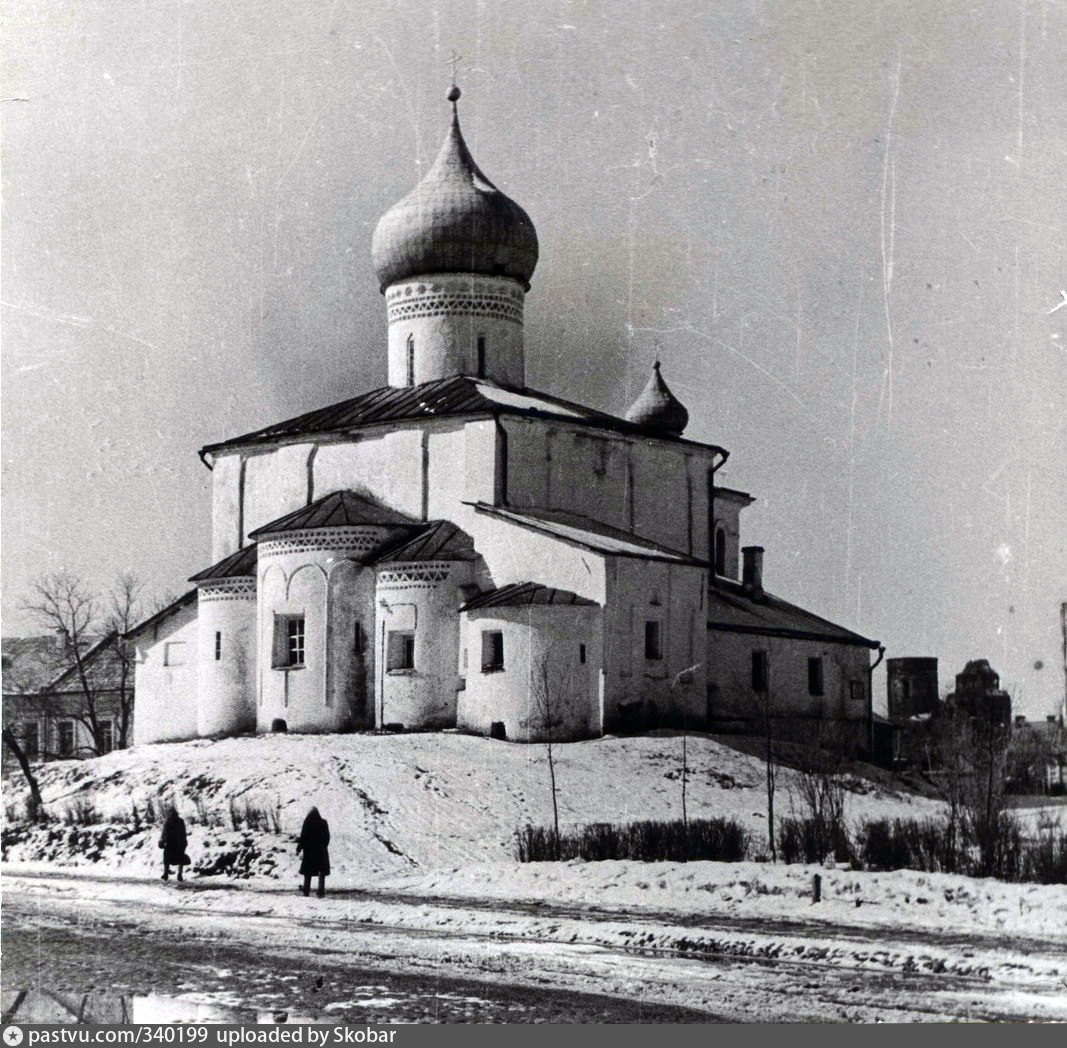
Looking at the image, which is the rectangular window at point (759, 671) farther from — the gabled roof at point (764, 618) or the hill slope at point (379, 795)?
the hill slope at point (379, 795)

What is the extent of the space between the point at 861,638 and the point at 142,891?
19.3 metres

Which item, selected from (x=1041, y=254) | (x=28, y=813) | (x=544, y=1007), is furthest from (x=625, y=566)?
(x=544, y=1007)

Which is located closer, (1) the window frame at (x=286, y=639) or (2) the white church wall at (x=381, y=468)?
(1) the window frame at (x=286, y=639)

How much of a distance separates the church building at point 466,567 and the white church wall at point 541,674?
0.12 feet

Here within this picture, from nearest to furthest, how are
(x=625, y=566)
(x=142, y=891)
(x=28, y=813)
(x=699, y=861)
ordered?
1. (x=699, y=861)
2. (x=142, y=891)
3. (x=28, y=813)
4. (x=625, y=566)

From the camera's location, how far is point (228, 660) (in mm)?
31719

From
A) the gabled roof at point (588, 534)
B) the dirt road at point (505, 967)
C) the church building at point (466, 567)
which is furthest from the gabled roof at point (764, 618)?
the dirt road at point (505, 967)

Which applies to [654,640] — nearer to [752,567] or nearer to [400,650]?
[400,650]

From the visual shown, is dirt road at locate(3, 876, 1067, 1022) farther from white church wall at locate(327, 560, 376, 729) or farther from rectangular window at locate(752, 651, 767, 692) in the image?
rectangular window at locate(752, 651, 767, 692)

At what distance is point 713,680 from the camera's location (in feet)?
104

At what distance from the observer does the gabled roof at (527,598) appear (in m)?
28.2

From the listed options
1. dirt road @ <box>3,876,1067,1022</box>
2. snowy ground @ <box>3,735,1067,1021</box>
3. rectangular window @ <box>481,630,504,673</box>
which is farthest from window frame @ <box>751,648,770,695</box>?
dirt road @ <box>3,876,1067,1022</box>

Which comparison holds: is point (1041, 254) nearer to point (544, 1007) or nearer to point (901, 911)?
point (901, 911)

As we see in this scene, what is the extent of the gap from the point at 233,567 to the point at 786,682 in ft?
34.6
